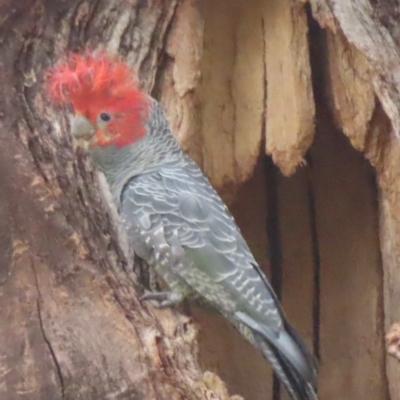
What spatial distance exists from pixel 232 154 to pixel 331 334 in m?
0.60

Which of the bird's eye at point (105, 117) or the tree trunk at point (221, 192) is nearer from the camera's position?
the tree trunk at point (221, 192)

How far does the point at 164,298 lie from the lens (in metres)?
1.34

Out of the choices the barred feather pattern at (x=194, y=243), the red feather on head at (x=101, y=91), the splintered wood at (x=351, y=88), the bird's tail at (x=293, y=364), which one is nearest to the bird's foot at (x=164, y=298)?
the barred feather pattern at (x=194, y=243)

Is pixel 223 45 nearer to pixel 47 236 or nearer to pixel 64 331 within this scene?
pixel 47 236

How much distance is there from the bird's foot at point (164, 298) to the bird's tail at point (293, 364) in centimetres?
18

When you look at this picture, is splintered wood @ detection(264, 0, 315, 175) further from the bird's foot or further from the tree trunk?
the bird's foot

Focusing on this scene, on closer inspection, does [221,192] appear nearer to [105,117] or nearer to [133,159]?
[133,159]

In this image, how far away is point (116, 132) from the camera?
1383 millimetres

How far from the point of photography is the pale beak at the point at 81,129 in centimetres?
133

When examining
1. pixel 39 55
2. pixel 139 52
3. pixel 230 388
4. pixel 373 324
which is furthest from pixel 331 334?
pixel 39 55

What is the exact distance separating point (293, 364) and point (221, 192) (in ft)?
1.78

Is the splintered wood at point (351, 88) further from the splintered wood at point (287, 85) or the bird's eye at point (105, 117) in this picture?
the bird's eye at point (105, 117)

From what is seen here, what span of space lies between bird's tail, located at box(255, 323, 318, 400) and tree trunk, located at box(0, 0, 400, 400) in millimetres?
150

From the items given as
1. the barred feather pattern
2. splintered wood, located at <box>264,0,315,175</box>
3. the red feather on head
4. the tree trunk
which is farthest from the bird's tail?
the red feather on head
